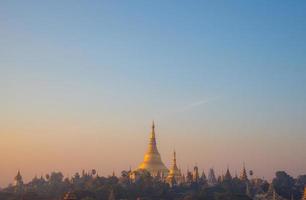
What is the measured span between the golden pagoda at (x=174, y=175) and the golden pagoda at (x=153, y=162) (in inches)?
84.1

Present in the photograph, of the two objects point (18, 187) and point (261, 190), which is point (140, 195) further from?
point (18, 187)

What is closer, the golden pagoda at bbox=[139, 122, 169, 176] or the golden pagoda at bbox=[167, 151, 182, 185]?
the golden pagoda at bbox=[167, 151, 182, 185]

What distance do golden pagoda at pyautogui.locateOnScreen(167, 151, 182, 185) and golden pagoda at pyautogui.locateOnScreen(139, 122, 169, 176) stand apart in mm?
2137

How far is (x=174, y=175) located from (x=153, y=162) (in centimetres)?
856

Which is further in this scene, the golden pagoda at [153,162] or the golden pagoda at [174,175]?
the golden pagoda at [153,162]

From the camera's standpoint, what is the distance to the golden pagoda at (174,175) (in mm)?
142125

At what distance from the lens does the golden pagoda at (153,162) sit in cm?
15629

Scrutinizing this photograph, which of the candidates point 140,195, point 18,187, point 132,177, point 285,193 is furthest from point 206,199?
point 18,187

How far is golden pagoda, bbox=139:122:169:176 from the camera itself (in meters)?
156

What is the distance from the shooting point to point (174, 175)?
15425cm

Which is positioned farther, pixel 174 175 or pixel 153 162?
pixel 153 162

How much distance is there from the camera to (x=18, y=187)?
5566 inches

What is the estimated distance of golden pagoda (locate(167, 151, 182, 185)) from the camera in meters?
142

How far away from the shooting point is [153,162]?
15950 cm
